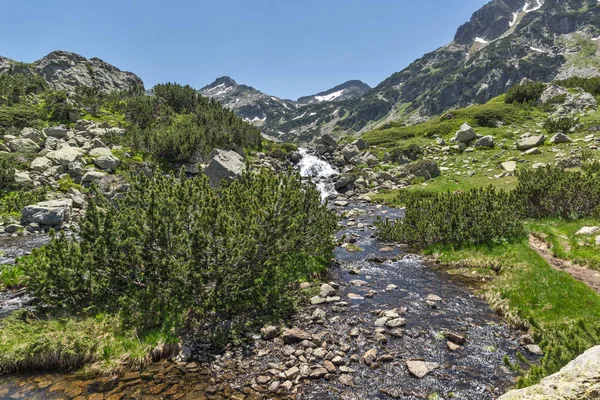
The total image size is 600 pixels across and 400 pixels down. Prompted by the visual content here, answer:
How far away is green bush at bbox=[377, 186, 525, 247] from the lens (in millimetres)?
18875

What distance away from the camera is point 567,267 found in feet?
50.5

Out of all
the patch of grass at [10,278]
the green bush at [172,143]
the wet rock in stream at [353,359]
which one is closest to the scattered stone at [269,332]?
the wet rock in stream at [353,359]

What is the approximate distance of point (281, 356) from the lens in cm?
997

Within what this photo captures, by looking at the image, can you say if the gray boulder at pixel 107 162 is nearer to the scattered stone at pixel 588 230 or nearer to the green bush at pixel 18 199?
the green bush at pixel 18 199

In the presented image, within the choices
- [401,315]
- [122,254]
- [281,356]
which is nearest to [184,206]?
[122,254]

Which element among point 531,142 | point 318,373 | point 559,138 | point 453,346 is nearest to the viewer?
point 318,373

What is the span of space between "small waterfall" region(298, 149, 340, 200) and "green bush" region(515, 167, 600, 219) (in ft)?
84.0

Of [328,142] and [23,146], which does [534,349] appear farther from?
[328,142]

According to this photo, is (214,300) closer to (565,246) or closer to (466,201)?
(466,201)

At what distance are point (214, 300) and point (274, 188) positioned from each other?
18.1 feet

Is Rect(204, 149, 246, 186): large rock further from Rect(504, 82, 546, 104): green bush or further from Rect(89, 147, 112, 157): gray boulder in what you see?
Rect(504, 82, 546, 104): green bush

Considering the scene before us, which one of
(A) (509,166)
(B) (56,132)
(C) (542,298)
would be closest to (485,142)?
(A) (509,166)

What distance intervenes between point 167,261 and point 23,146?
38.3 m

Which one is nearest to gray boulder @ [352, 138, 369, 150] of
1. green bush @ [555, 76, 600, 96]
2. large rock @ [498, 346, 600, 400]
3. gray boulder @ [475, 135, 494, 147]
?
gray boulder @ [475, 135, 494, 147]
